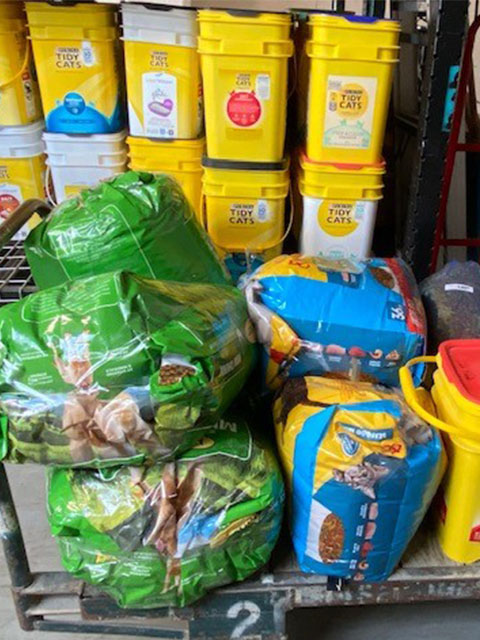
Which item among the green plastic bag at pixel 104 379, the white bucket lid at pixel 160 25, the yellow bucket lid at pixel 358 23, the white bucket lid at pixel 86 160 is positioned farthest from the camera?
the white bucket lid at pixel 86 160

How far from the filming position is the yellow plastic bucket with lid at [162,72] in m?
1.97

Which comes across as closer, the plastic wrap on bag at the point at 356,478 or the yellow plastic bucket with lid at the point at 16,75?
the plastic wrap on bag at the point at 356,478

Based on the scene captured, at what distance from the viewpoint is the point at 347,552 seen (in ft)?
3.59

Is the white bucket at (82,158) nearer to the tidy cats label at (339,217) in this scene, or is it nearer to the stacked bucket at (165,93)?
the stacked bucket at (165,93)

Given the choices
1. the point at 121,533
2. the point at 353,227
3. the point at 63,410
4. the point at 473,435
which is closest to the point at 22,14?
the point at 353,227

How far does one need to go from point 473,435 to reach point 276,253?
1.26 meters

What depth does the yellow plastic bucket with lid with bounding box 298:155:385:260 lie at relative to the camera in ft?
6.49

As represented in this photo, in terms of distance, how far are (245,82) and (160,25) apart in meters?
0.35

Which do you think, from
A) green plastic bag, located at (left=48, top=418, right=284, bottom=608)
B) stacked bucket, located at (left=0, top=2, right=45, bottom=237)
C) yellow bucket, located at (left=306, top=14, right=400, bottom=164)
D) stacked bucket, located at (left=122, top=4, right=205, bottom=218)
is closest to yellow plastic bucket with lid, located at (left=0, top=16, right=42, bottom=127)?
stacked bucket, located at (left=0, top=2, right=45, bottom=237)

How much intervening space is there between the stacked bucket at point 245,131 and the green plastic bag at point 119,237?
1.44 ft

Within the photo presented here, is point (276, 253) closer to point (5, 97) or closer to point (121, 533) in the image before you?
point (5, 97)

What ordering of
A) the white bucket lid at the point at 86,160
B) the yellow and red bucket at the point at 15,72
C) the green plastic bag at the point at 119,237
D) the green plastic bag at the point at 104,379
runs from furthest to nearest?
the white bucket lid at the point at 86,160, the yellow and red bucket at the point at 15,72, the green plastic bag at the point at 119,237, the green plastic bag at the point at 104,379

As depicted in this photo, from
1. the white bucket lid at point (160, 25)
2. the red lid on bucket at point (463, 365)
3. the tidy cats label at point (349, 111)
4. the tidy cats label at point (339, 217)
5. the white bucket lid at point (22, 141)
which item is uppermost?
the white bucket lid at point (160, 25)

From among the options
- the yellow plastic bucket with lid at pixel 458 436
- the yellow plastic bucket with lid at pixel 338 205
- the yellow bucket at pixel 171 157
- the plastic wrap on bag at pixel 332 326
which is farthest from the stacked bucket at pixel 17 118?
the yellow plastic bucket with lid at pixel 458 436
